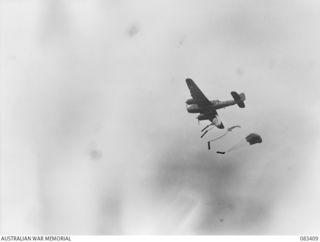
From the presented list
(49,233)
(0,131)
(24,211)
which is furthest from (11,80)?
(49,233)

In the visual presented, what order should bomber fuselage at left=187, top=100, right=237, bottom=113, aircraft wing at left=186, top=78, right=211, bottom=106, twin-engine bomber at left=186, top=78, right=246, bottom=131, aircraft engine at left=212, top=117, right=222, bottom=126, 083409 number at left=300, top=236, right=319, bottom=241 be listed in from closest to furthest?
083409 number at left=300, top=236, right=319, bottom=241, aircraft wing at left=186, top=78, right=211, bottom=106, twin-engine bomber at left=186, top=78, right=246, bottom=131, bomber fuselage at left=187, top=100, right=237, bottom=113, aircraft engine at left=212, top=117, right=222, bottom=126

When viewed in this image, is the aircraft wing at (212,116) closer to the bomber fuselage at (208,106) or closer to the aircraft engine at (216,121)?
the aircraft engine at (216,121)

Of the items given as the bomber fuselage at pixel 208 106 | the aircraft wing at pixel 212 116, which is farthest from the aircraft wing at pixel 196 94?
the aircraft wing at pixel 212 116

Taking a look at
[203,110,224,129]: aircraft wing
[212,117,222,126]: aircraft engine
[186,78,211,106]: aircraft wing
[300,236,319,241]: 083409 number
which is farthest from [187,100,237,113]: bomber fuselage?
[300,236,319,241]: 083409 number

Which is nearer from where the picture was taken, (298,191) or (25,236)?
(25,236)

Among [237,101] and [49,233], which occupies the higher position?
[237,101]

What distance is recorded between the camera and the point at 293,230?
158 meters

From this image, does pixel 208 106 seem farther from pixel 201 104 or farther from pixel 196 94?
pixel 196 94

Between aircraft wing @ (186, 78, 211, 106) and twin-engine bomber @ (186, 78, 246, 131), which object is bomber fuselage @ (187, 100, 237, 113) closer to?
twin-engine bomber @ (186, 78, 246, 131)

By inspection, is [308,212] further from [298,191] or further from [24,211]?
[24,211]

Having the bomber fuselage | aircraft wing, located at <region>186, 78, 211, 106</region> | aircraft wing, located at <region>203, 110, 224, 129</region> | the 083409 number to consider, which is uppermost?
aircraft wing, located at <region>186, 78, 211, 106</region>

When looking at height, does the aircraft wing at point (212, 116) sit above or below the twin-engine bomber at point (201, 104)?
below

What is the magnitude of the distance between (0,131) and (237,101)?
76386 millimetres

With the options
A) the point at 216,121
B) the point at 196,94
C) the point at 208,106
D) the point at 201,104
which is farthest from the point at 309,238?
the point at 196,94
